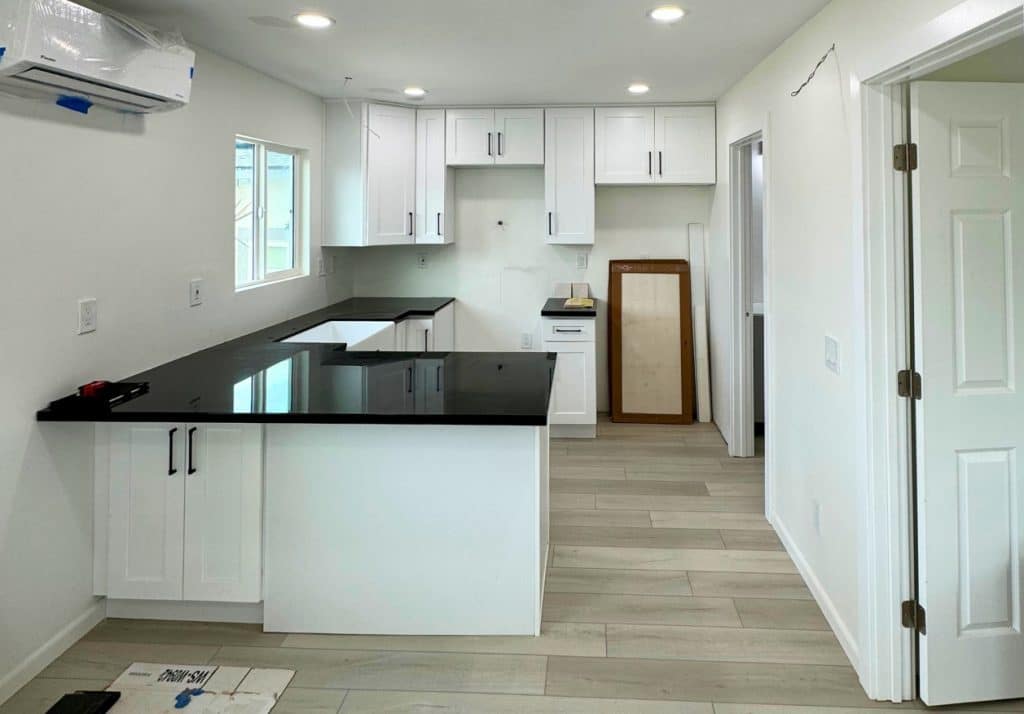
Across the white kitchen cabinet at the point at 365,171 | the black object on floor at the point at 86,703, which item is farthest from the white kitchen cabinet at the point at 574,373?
the black object on floor at the point at 86,703

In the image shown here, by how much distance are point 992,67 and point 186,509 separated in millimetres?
2918

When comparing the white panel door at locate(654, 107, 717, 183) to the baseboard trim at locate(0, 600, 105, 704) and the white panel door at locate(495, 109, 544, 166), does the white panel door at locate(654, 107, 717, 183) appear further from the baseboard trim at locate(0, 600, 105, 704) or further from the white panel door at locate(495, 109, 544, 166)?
the baseboard trim at locate(0, 600, 105, 704)

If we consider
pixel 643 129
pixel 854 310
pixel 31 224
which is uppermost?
pixel 643 129

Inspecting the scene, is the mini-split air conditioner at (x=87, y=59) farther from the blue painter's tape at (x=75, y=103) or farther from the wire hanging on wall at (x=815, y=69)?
the wire hanging on wall at (x=815, y=69)

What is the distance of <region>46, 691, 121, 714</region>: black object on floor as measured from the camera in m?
2.25

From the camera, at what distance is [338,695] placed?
7.83ft

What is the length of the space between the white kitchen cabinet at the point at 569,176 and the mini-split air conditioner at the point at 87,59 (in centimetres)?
302

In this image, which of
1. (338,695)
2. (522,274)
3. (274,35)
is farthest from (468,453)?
(522,274)

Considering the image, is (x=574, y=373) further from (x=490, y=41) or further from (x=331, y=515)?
(x=331, y=515)

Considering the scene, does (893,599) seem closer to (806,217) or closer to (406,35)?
(806,217)

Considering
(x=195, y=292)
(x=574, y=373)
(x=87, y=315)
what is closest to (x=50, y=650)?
(x=87, y=315)

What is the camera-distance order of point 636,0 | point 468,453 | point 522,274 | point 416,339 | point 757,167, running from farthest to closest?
point 522,274 < point 757,167 < point 416,339 < point 636,0 < point 468,453

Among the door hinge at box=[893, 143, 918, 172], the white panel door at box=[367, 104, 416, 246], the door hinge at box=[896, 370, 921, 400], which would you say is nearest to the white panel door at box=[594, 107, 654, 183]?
the white panel door at box=[367, 104, 416, 246]

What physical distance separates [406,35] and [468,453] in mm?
1980
